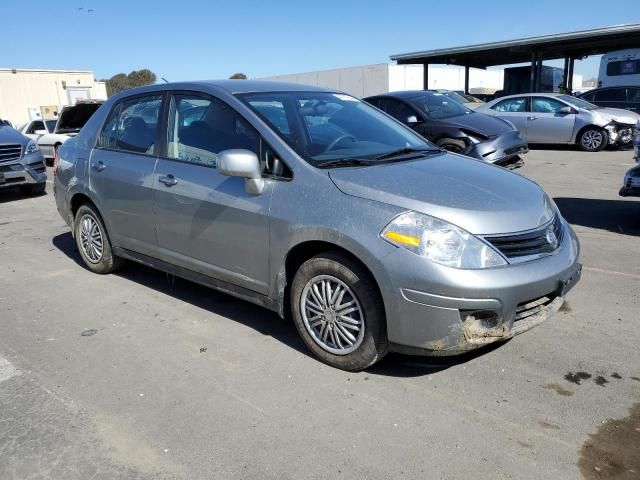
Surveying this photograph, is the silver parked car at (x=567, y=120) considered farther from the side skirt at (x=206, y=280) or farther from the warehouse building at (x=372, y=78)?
the warehouse building at (x=372, y=78)

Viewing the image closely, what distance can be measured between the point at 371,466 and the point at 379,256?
42.3 inches

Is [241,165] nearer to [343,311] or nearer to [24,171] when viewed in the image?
[343,311]

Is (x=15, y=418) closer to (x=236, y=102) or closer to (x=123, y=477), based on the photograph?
(x=123, y=477)

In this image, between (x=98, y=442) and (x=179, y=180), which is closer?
(x=98, y=442)

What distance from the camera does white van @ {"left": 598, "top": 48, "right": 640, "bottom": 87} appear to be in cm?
2148

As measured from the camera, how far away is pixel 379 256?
303 centimetres

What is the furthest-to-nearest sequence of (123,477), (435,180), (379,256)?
(435,180) < (379,256) < (123,477)

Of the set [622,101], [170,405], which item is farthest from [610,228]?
[622,101]

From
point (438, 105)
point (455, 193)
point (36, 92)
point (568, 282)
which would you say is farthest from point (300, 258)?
point (36, 92)

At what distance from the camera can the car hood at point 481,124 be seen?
9.62 m

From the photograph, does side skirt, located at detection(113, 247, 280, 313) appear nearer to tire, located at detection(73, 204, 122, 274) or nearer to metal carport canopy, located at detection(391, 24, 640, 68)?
tire, located at detection(73, 204, 122, 274)

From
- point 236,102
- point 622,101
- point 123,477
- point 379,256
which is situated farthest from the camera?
point 622,101

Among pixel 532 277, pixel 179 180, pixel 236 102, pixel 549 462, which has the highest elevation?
pixel 236 102

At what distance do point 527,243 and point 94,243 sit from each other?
405 centimetres
